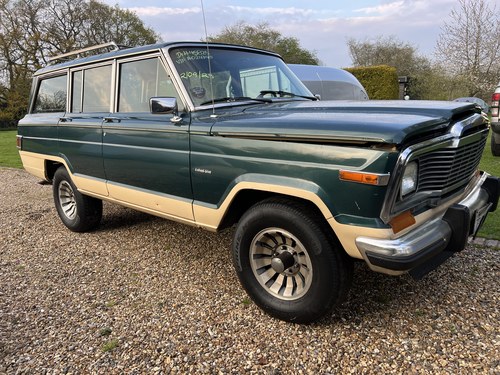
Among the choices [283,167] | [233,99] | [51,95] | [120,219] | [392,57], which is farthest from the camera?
[392,57]

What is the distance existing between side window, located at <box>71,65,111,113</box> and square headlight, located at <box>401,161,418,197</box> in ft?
10.5

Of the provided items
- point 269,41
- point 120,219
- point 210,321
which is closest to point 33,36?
point 269,41

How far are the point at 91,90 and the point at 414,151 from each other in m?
3.75

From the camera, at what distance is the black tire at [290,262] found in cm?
251

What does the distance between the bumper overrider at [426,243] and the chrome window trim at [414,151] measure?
16cm

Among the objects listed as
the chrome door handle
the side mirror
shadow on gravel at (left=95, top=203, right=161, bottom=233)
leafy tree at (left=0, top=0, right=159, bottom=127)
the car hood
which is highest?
leafy tree at (left=0, top=0, right=159, bottom=127)

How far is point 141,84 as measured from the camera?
3.80m

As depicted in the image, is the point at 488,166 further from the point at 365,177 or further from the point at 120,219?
the point at 120,219

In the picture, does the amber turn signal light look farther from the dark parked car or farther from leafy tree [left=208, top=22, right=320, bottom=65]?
leafy tree [left=208, top=22, right=320, bottom=65]

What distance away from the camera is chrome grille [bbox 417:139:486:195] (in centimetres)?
246

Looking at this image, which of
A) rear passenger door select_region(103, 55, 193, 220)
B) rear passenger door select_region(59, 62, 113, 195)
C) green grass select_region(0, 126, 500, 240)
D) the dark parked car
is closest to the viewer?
rear passenger door select_region(103, 55, 193, 220)

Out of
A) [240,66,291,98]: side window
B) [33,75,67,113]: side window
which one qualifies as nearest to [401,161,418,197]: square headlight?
[240,66,291,98]: side window

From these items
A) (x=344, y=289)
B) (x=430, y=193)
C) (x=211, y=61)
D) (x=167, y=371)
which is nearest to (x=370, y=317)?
(x=344, y=289)

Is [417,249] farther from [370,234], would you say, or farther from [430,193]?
[430,193]
